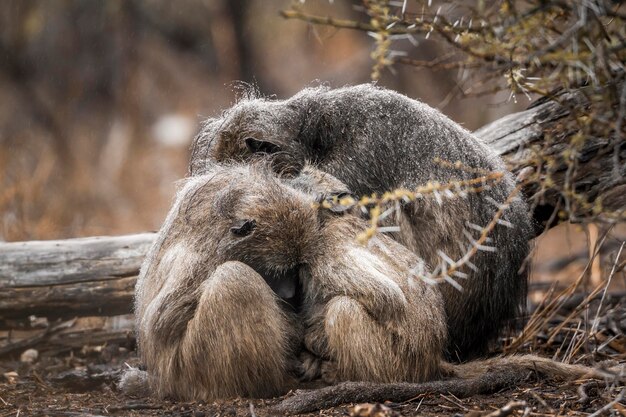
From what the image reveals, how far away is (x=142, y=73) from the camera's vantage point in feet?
50.2

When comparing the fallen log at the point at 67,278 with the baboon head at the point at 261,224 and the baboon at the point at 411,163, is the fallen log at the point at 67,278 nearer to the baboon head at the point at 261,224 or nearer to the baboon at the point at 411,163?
the baboon at the point at 411,163

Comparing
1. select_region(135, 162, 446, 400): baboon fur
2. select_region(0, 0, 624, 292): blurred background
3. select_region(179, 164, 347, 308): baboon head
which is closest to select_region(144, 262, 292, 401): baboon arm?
select_region(135, 162, 446, 400): baboon fur

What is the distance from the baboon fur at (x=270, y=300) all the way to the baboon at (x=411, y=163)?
48cm

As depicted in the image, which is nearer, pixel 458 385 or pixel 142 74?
pixel 458 385

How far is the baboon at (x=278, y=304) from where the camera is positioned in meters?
4.18

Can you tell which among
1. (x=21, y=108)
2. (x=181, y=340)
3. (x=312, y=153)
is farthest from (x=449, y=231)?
(x=21, y=108)

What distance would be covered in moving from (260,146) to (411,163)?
946mm

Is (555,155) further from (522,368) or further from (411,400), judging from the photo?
(411,400)

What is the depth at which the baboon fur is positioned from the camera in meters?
4.18

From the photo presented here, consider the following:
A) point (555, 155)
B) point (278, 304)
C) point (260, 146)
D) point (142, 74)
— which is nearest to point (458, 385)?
point (278, 304)

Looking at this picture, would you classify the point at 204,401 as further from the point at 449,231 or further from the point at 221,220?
the point at 449,231

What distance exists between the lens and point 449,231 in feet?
16.5

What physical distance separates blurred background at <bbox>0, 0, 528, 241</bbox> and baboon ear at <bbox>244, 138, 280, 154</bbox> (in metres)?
8.74

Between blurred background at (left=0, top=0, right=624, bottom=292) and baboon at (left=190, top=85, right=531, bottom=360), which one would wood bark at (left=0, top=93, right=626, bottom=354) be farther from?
blurred background at (left=0, top=0, right=624, bottom=292)
